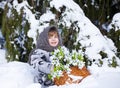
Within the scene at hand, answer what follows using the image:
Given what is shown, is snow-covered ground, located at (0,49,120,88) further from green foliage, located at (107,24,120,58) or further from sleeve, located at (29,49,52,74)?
green foliage, located at (107,24,120,58)

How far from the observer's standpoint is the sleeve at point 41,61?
402cm

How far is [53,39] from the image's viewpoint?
438cm

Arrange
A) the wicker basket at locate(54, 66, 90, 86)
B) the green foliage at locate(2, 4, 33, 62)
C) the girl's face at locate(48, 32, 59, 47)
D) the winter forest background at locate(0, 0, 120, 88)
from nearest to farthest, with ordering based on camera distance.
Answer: the wicker basket at locate(54, 66, 90, 86)
the girl's face at locate(48, 32, 59, 47)
the winter forest background at locate(0, 0, 120, 88)
the green foliage at locate(2, 4, 33, 62)

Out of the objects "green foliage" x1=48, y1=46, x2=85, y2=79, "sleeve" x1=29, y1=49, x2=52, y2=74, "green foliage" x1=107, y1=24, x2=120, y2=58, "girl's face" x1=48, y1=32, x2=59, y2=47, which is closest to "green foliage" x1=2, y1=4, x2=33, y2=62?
"green foliage" x1=107, y1=24, x2=120, y2=58

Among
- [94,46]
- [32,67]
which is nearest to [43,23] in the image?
[94,46]

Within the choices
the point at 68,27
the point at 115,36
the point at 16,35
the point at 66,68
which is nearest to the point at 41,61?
the point at 66,68

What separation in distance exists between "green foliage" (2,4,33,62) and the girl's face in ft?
5.84

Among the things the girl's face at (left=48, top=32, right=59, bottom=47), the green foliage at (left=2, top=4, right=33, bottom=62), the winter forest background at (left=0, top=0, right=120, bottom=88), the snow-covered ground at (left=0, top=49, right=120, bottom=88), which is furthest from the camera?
the green foliage at (left=2, top=4, right=33, bottom=62)

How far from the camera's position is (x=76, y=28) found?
19.3ft

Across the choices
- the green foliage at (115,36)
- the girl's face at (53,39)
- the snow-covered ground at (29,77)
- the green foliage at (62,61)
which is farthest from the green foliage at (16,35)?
the green foliage at (62,61)

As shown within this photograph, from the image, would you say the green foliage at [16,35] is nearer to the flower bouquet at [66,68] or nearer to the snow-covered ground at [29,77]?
the snow-covered ground at [29,77]

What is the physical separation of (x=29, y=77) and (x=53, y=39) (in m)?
0.55

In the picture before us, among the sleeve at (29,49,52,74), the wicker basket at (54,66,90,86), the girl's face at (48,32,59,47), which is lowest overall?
the wicker basket at (54,66,90,86)

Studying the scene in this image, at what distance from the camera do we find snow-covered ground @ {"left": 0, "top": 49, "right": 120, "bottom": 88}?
275 centimetres
